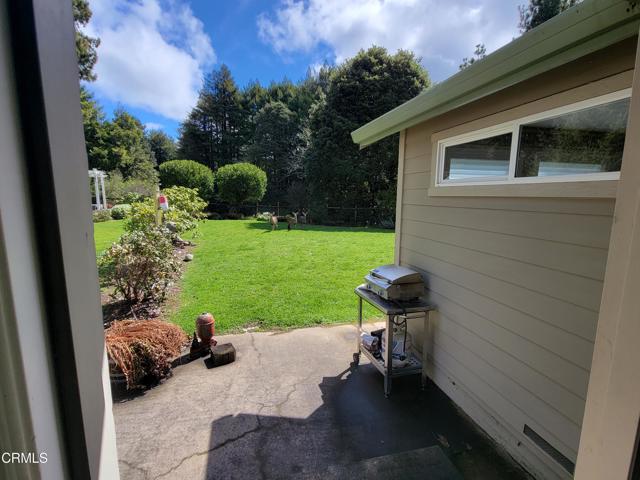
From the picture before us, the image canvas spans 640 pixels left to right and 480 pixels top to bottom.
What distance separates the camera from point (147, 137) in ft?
102

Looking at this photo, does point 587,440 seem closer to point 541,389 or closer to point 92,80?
point 541,389

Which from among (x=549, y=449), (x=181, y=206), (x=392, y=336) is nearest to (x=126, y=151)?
(x=181, y=206)

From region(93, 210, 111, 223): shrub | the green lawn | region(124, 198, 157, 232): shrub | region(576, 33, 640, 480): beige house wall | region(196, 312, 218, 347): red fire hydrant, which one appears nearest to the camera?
region(576, 33, 640, 480): beige house wall

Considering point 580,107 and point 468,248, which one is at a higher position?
point 580,107

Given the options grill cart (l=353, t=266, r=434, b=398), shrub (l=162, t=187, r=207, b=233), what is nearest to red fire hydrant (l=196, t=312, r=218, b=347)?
grill cart (l=353, t=266, r=434, b=398)

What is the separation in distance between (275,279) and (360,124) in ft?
40.7

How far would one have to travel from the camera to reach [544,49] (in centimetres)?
164

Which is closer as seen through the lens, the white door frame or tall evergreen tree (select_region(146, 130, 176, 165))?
the white door frame

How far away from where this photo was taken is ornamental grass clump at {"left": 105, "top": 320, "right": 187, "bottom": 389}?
2.88m

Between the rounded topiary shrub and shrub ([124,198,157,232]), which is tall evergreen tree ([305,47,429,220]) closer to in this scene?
the rounded topiary shrub

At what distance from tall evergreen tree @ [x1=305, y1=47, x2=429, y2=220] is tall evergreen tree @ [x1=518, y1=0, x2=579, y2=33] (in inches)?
183

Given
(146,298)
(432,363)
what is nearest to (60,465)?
(432,363)

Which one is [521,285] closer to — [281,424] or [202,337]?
[281,424]

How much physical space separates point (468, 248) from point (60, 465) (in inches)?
110
